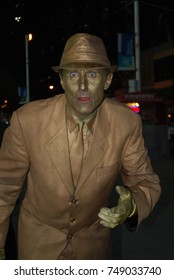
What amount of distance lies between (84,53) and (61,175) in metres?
0.58

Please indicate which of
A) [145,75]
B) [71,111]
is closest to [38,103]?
[71,111]

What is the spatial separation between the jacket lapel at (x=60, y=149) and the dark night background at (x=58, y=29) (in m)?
20.3

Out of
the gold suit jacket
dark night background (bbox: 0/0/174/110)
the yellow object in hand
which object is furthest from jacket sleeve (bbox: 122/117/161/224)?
dark night background (bbox: 0/0/174/110)

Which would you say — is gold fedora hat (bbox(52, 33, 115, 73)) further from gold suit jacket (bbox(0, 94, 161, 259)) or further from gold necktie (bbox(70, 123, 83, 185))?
gold necktie (bbox(70, 123, 83, 185))

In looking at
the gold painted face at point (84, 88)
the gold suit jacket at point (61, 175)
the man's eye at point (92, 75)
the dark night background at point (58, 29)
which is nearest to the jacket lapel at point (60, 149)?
the gold suit jacket at point (61, 175)

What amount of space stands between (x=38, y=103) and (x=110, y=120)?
1.22ft

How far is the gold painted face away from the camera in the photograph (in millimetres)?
2264

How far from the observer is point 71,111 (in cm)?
238

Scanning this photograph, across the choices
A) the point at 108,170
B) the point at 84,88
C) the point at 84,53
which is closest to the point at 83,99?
the point at 84,88

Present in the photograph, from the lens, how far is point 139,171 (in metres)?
2.41

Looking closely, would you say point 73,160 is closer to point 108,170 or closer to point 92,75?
point 108,170

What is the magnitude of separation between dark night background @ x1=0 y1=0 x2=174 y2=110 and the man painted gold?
2022cm
